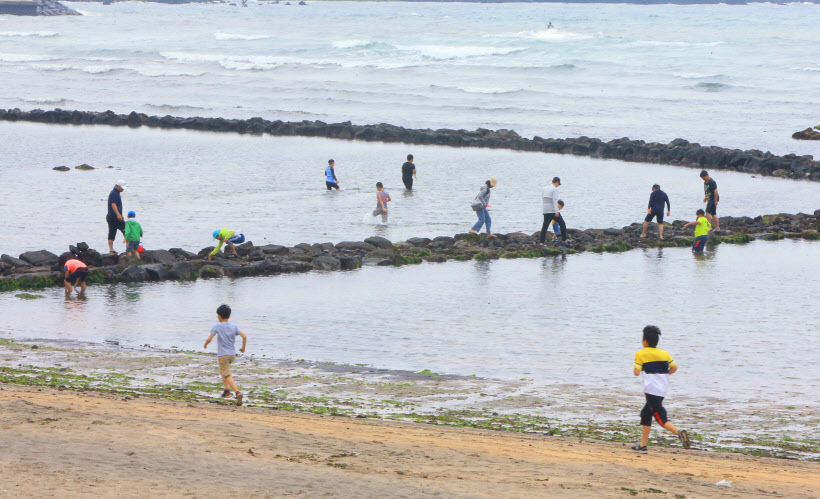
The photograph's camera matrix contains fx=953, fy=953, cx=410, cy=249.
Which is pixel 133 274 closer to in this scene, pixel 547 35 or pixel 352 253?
→ pixel 352 253

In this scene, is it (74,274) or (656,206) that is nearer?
(74,274)

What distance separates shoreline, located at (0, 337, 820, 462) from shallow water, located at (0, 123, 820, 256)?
9902 millimetres

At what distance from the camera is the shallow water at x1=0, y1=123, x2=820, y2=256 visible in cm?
2552

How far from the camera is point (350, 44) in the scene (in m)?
99.4

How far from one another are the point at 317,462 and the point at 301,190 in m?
23.9

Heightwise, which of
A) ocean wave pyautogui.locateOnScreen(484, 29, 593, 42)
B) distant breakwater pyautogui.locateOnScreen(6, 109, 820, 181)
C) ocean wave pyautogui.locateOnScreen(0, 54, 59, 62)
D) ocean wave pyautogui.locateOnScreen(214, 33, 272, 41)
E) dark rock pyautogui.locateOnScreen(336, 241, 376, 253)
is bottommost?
dark rock pyautogui.locateOnScreen(336, 241, 376, 253)

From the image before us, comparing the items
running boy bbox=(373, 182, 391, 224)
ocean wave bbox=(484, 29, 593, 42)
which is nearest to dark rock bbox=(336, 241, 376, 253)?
running boy bbox=(373, 182, 391, 224)

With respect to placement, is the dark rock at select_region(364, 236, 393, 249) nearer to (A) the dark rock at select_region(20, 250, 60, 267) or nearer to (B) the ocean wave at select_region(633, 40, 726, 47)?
(A) the dark rock at select_region(20, 250, 60, 267)

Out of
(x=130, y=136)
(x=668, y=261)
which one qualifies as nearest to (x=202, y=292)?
(x=668, y=261)

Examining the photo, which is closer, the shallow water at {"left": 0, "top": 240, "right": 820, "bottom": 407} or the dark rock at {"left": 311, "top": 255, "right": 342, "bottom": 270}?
the shallow water at {"left": 0, "top": 240, "right": 820, "bottom": 407}

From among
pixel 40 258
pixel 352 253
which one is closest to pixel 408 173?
pixel 352 253

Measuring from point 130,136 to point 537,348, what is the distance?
36886mm

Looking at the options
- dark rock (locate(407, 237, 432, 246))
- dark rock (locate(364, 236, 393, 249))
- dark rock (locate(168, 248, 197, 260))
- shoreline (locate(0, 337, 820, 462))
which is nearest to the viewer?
shoreline (locate(0, 337, 820, 462))

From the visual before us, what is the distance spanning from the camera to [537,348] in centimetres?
1474
